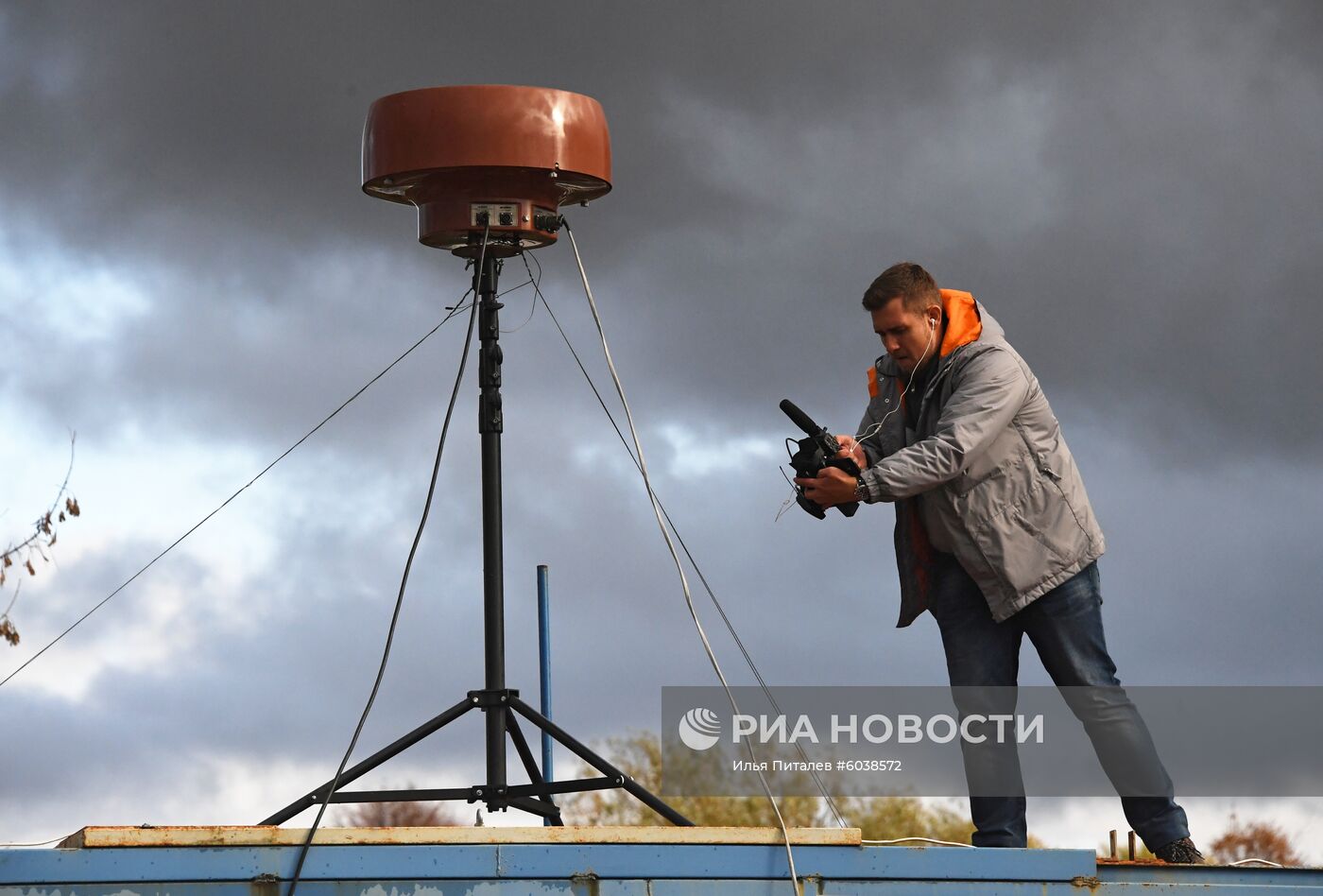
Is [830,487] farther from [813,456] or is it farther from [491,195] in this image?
[491,195]

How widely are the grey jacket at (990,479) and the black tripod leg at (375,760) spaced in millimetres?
1372

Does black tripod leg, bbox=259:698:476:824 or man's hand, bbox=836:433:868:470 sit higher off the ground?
man's hand, bbox=836:433:868:470

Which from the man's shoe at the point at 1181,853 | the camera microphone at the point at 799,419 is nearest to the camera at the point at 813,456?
the camera microphone at the point at 799,419

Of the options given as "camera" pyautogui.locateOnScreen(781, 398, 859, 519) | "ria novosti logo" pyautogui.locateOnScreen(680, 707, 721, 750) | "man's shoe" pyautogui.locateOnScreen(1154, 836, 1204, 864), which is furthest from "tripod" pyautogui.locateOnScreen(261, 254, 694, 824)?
"man's shoe" pyautogui.locateOnScreen(1154, 836, 1204, 864)

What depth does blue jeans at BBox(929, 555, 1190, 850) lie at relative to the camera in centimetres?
503

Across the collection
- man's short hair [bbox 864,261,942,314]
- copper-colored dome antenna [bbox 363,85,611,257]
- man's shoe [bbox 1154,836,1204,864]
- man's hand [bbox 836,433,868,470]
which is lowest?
man's shoe [bbox 1154,836,1204,864]

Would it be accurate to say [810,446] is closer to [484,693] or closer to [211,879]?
[484,693]

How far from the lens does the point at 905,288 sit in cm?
517

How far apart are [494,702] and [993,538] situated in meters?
1.54

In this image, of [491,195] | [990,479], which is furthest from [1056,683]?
[491,195]

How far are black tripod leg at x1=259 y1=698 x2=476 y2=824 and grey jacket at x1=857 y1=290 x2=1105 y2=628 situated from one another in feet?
4.50

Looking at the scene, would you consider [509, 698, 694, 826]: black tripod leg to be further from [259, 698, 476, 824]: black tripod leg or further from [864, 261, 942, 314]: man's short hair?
[864, 261, 942, 314]: man's short hair

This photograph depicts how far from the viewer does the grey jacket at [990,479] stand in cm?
502

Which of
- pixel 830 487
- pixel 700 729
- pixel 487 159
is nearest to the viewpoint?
pixel 830 487
